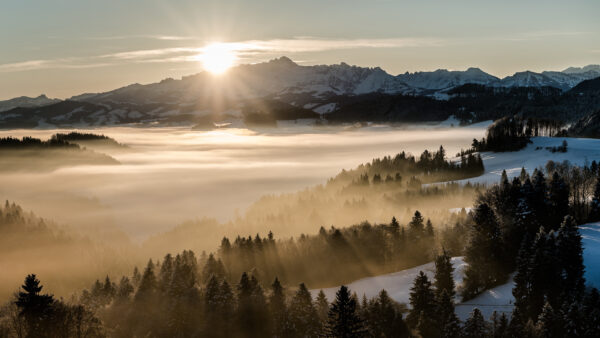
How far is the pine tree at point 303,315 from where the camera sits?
250 ft

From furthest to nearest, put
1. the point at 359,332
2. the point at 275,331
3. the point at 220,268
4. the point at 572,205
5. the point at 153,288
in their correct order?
1. the point at 572,205
2. the point at 220,268
3. the point at 153,288
4. the point at 275,331
5. the point at 359,332

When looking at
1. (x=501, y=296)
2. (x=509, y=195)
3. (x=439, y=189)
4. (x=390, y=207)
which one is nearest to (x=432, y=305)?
(x=501, y=296)

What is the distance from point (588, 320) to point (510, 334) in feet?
34.8

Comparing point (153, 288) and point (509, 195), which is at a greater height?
point (509, 195)

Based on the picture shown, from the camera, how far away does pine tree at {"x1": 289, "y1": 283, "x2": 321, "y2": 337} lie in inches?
2995

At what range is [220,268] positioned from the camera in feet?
354

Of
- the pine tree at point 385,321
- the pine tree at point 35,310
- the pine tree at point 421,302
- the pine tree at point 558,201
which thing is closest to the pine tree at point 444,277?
the pine tree at point 421,302

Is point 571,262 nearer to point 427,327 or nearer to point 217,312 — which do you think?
point 427,327

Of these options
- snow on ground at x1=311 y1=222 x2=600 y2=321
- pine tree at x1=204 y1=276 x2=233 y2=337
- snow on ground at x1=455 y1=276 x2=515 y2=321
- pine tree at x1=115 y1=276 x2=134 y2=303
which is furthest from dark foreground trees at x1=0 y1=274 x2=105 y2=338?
snow on ground at x1=455 y1=276 x2=515 y2=321

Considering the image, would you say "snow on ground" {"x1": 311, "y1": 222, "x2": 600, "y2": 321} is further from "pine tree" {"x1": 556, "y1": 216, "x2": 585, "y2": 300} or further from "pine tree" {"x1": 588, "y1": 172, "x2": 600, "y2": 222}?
"pine tree" {"x1": 556, "y1": 216, "x2": 585, "y2": 300}

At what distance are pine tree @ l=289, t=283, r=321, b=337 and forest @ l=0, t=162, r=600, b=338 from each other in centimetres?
16

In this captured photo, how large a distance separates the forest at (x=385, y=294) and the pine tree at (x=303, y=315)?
165 millimetres

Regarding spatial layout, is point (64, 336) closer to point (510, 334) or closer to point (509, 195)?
point (510, 334)

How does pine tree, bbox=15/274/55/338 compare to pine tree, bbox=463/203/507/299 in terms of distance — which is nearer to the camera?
pine tree, bbox=15/274/55/338
